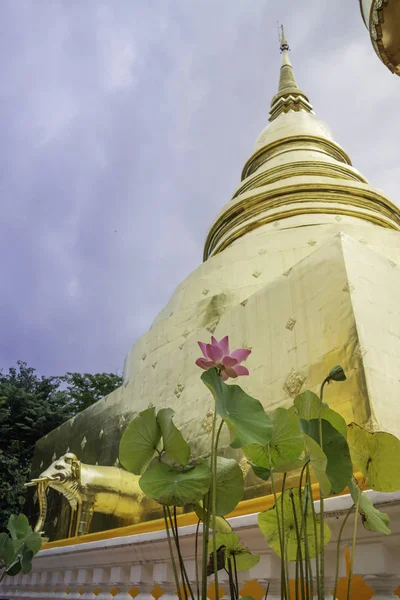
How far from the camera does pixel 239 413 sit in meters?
1.10

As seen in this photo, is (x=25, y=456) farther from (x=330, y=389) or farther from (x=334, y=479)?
(x=334, y=479)

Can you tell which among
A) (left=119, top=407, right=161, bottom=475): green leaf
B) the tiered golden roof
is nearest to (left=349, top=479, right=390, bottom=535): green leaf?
(left=119, top=407, right=161, bottom=475): green leaf

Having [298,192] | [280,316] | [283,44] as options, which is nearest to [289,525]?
[280,316]

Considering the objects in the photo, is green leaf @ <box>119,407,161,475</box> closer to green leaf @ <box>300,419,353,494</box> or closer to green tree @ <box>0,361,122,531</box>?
green leaf @ <box>300,419,353,494</box>

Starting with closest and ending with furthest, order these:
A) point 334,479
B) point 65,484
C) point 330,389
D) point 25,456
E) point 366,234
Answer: point 334,479, point 330,389, point 65,484, point 366,234, point 25,456

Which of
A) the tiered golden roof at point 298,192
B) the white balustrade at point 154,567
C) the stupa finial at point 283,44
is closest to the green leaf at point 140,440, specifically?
the white balustrade at point 154,567

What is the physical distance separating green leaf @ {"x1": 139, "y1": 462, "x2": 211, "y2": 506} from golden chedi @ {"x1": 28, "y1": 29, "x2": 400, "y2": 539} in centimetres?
191

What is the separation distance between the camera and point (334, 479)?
43.0 inches

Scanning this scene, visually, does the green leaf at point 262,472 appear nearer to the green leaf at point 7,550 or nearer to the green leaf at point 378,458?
the green leaf at point 378,458

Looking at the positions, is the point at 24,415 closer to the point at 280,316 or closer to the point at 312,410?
the point at 280,316

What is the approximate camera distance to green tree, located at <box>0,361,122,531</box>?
344 inches

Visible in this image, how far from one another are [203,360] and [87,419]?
4.85m

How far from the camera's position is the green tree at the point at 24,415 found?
8.74 m

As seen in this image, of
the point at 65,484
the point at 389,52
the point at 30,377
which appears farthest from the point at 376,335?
the point at 30,377
